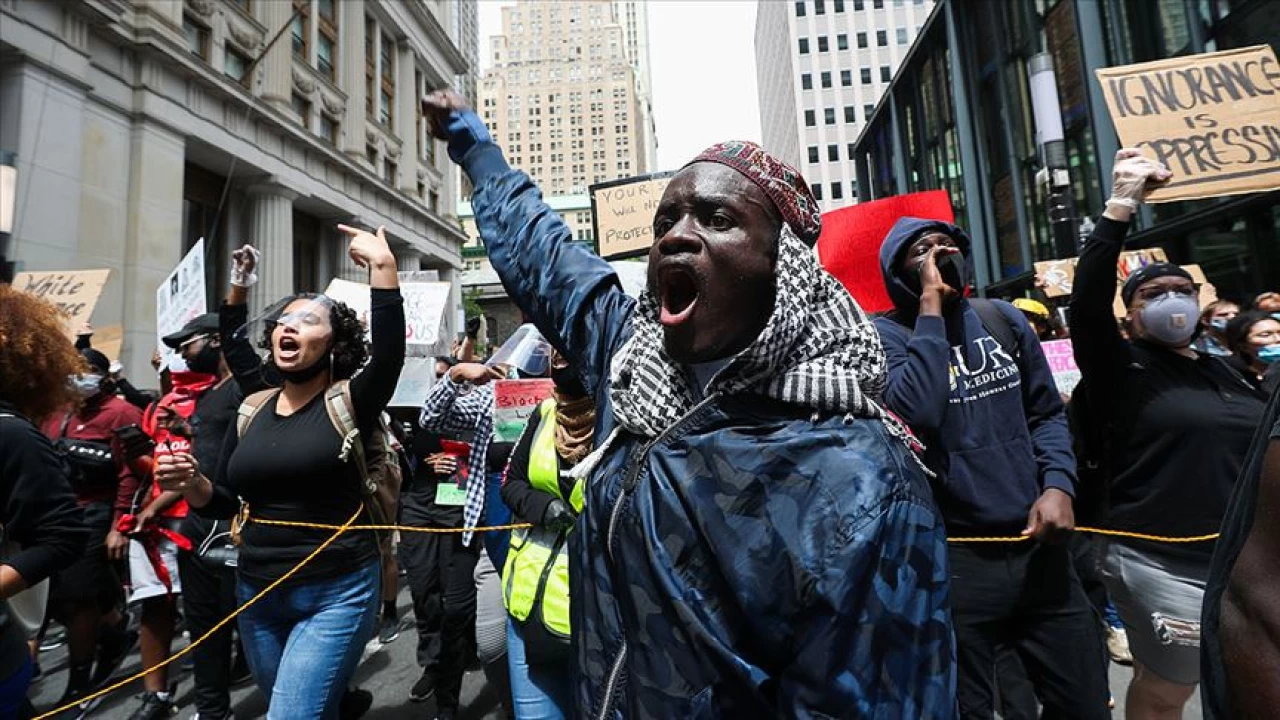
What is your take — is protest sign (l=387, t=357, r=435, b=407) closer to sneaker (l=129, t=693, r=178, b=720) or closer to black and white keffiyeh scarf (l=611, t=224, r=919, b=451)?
sneaker (l=129, t=693, r=178, b=720)

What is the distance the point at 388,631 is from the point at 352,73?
98.5 feet

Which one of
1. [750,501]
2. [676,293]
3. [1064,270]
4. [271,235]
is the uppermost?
[271,235]

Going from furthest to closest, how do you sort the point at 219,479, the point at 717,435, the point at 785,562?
1. the point at 219,479
2. the point at 717,435
3. the point at 785,562

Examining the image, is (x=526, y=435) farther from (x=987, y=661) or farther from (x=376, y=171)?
(x=376, y=171)

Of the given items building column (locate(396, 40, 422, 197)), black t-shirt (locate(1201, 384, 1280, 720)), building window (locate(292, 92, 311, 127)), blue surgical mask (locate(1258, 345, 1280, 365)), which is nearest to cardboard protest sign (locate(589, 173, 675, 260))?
blue surgical mask (locate(1258, 345, 1280, 365))

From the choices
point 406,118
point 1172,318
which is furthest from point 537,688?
point 406,118

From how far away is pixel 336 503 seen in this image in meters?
2.61

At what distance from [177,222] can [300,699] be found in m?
19.1

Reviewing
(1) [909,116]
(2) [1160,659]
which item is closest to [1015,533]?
(2) [1160,659]

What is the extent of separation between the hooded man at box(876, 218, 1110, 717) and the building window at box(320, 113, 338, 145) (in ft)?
96.9

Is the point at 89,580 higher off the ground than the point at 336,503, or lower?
lower

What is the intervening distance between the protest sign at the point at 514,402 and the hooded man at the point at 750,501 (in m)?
2.22

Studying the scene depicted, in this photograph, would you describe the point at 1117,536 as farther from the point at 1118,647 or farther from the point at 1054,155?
the point at 1054,155

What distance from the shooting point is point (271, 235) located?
Result: 2356cm
